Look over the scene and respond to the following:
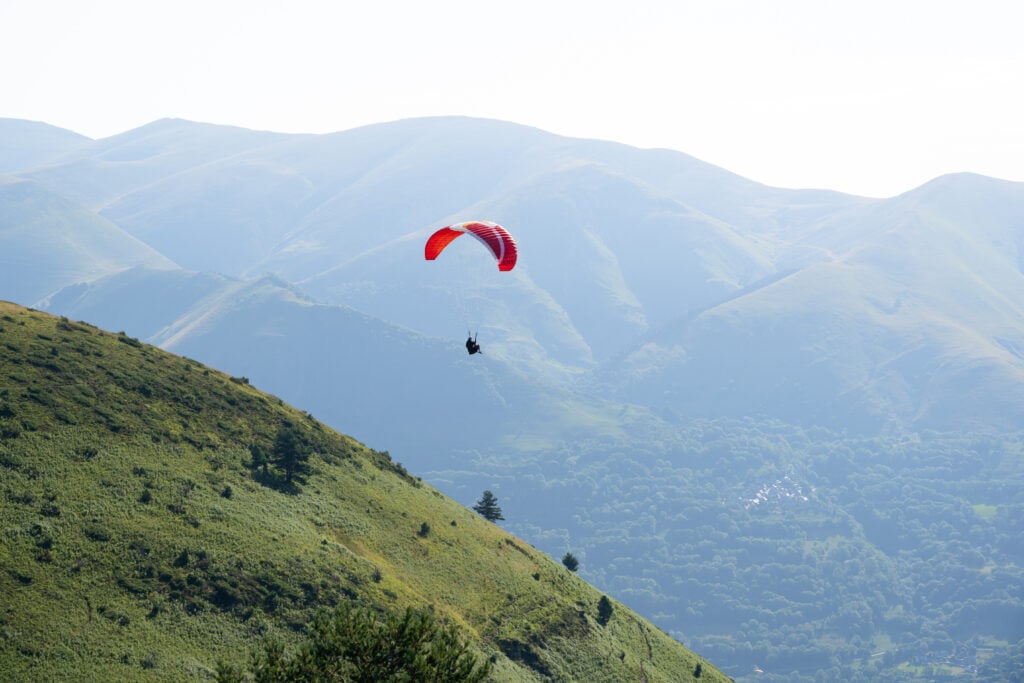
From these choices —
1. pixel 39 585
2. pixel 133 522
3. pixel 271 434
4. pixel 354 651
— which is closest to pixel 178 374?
pixel 271 434

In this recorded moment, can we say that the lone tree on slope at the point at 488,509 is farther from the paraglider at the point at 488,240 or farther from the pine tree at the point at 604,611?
the paraglider at the point at 488,240

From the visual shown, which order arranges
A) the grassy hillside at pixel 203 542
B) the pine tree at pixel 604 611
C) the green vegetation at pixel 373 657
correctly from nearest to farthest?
1. the green vegetation at pixel 373 657
2. the grassy hillside at pixel 203 542
3. the pine tree at pixel 604 611

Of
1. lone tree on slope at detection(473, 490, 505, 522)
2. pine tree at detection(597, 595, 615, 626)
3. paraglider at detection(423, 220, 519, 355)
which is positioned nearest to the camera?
paraglider at detection(423, 220, 519, 355)

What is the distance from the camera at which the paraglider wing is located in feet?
261

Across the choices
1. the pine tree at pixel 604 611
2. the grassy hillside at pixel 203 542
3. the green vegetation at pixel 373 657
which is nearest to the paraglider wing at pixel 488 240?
the grassy hillside at pixel 203 542

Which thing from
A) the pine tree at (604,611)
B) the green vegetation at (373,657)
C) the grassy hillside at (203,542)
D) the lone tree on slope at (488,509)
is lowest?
the green vegetation at (373,657)

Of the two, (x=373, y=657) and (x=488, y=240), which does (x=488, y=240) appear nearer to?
(x=488, y=240)

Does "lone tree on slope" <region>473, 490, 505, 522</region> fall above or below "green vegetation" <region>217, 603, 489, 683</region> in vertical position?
above

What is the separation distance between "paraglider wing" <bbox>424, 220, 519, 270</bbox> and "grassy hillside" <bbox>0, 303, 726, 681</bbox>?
30036mm

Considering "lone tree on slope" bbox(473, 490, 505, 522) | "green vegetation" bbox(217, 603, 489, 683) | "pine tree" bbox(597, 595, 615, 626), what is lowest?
"green vegetation" bbox(217, 603, 489, 683)

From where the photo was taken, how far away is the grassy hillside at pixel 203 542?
216ft

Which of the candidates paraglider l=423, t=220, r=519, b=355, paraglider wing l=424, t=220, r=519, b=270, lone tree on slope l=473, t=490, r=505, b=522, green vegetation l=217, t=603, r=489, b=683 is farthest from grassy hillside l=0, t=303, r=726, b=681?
paraglider wing l=424, t=220, r=519, b=270

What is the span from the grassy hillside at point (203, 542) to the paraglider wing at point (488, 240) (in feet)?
98.5

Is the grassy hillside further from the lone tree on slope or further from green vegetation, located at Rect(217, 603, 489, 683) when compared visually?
green vegetation, located at Rect(217, 603, 489, 683)
